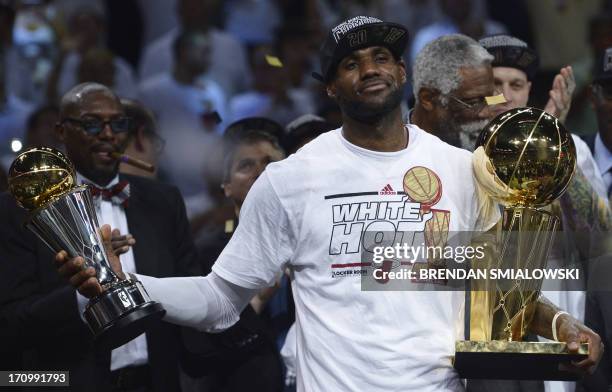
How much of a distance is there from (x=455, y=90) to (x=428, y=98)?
14 cm

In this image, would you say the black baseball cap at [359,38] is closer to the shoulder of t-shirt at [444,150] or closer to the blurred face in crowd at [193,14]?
the shoulder of t-shirt at [444,150]

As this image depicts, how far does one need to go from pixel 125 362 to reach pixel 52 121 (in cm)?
312

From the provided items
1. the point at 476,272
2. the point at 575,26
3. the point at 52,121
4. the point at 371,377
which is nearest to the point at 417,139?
the point at 476,272

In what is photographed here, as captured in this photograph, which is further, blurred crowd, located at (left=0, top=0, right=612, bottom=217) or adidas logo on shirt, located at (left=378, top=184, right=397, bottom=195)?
blurred crowd, located at (left=0, top=0, right=612, bottom=217)

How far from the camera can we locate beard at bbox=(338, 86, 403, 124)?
14.4 ft

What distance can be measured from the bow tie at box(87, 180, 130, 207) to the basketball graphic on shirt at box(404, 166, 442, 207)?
1624 millimetres

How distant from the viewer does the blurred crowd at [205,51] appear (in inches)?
334

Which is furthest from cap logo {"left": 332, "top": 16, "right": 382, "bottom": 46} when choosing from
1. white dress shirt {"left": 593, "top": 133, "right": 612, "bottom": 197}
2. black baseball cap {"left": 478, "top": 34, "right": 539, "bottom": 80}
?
white dress shirt {"left": 593, "top": 133, "right": 612, "bottom": 197}

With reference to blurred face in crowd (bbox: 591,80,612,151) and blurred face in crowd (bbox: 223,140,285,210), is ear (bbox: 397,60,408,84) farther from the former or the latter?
blurred face in crowd (bbox: 591,80,612,151)

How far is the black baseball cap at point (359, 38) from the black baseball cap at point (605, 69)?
1.61 metres

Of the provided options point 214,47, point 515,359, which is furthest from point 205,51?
point 515,359

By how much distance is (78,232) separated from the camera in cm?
432

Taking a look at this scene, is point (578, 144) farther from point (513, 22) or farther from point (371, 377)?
point (513, 22)

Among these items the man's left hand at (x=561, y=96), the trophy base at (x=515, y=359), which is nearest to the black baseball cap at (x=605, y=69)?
the man's left hand at (x=561, y=96)
